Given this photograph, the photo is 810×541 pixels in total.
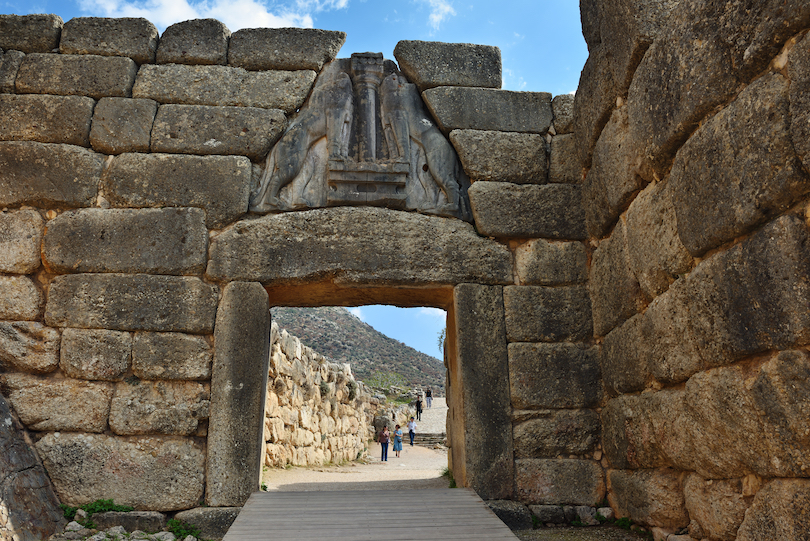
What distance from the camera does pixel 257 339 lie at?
397cm

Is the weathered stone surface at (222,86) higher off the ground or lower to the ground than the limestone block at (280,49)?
lower

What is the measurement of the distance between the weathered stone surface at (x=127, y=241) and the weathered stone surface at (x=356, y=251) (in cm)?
19

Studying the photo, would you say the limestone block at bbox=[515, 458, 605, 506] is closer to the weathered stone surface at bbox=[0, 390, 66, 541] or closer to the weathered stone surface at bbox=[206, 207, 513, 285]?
the weathered stone surface at bbox=[206, 207, 513, 285]

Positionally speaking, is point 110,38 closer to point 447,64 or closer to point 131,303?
point 131,303

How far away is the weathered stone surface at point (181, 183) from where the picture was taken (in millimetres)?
4215

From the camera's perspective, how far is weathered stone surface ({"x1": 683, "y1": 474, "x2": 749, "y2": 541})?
2.58 meters

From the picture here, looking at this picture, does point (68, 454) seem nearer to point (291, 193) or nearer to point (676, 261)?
point (291, 193)

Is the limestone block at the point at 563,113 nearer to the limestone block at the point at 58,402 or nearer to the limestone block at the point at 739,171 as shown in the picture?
the limestone block at the point at 739,171

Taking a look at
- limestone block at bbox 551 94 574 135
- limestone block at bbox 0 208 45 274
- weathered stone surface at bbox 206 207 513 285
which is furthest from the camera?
limestone block at bbox 551 94 574 135

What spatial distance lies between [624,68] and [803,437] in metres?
2.30

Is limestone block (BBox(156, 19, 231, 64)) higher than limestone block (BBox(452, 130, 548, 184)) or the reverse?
higher

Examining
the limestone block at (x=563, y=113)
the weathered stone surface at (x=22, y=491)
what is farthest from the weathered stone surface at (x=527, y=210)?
the weathered stone surface at (x=22, y=491)

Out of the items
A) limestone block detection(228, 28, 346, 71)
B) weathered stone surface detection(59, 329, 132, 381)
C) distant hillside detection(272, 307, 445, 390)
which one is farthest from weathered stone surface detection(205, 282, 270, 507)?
distant hillside detection(272, 307, 445, 390)

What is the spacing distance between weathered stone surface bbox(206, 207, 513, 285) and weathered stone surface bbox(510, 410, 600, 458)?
1025 millimetres
